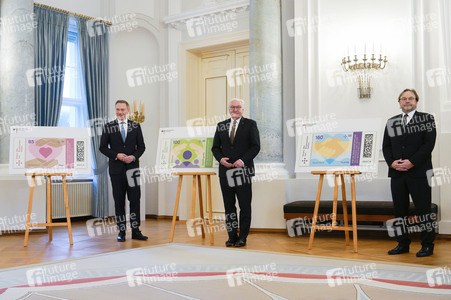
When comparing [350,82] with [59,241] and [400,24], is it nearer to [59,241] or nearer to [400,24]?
[400,24]

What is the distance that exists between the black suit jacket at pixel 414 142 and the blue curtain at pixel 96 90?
→ 17.3ft

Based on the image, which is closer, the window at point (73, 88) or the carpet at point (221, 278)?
the carpet at point (221, 278)

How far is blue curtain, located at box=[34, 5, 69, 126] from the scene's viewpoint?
7.88 meters

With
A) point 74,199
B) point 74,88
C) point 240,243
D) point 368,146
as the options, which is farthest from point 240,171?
point 74,88

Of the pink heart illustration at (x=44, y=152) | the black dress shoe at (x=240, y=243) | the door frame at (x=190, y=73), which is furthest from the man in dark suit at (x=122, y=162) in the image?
the door frame at (x=190, y=73)

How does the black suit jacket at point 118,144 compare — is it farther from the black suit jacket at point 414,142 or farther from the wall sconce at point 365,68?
the wall sconce at point 365,68

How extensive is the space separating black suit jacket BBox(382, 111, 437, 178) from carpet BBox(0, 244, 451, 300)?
3.42 ft

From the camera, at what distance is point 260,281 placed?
12.0 ft

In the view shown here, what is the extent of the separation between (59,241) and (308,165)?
309cm

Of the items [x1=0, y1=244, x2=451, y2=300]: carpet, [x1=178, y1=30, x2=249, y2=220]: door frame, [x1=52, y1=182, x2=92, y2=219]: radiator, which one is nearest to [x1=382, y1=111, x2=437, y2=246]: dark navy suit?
[x1=0, y1=244, x2=451, y2=300]: carpet

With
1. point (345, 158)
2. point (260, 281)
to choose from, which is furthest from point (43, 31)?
point (260, 281)

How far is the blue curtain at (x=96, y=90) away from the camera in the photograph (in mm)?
8648

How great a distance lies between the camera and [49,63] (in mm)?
8031

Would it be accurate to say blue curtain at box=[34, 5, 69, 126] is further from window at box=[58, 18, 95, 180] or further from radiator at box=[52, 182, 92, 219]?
radiator at box=[52, 182, 92, 219]
